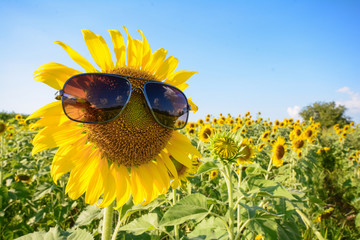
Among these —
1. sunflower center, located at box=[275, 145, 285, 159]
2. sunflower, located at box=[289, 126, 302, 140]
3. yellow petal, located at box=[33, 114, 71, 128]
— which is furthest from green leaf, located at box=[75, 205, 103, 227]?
sunflower, located at box=[289, 126, 302, 140]

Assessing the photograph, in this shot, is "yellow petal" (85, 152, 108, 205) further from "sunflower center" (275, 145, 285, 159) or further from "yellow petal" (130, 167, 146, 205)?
"sunflower center" (275, 145, 285, 159)

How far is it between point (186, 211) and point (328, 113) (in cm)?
2914

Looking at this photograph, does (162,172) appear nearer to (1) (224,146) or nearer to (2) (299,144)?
(1) (224,146)

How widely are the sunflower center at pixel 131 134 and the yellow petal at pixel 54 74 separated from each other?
19 cm

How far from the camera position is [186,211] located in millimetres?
1334

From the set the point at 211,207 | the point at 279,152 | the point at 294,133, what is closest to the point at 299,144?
the point at 294,133

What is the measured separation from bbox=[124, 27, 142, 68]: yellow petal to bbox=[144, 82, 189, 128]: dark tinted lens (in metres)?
0.18

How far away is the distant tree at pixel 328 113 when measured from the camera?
24367 mm

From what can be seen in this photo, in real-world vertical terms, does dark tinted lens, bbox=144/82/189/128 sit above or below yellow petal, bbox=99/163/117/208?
above

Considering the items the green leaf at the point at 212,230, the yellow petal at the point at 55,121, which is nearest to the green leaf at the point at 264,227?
the green leaf at the point at 212,230

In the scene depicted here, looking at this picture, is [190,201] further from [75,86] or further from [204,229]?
[75,86]

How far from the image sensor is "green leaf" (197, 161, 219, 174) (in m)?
1.71

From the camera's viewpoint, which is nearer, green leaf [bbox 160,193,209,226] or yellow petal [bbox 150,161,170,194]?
yellow petal [bbox 150,161,170,194]

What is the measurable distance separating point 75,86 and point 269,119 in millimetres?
10319
